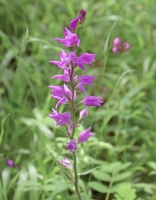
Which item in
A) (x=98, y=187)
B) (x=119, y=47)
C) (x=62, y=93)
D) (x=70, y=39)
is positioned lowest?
(x=98, y=187)

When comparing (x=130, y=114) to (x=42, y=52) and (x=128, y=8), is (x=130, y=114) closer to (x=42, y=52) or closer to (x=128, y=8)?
(x=42, y=52)

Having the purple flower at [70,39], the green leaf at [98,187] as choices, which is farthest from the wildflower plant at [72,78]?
the green leaf at [98,187]

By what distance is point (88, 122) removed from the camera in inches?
91.8

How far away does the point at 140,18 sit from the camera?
3.33 m

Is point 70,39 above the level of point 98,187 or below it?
above

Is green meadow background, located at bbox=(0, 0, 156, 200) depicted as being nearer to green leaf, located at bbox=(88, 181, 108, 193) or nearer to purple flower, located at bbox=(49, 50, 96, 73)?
green leaf, located at bbox=(88, 181, 108, 193)

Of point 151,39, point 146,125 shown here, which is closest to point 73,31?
point 146,125

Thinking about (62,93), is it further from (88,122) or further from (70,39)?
(88,122)

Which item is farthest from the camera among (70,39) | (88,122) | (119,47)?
(88,122)

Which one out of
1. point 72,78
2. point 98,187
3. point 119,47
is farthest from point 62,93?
point 119,47

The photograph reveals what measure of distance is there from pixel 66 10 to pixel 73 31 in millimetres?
2179

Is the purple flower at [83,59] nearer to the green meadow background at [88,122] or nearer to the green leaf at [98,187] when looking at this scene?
the green meadow background at [88,122]

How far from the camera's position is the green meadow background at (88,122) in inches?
64.6

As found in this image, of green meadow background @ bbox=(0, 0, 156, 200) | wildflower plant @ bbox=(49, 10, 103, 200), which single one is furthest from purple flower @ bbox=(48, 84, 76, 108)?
green meadow background @ bbox=(0, 0, 156, 200)
